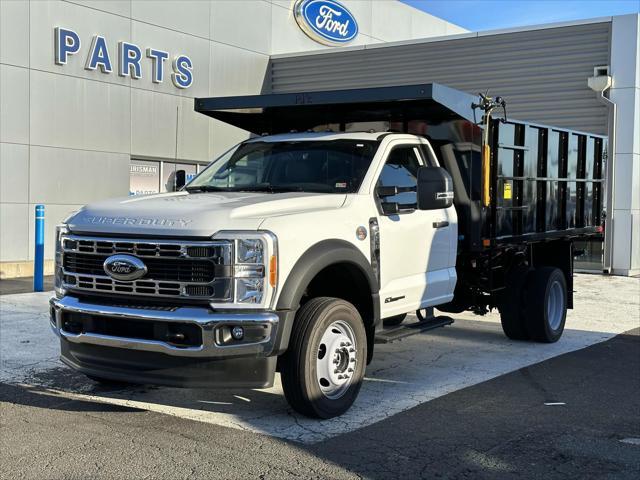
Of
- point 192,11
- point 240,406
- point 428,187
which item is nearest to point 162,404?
point 240,406

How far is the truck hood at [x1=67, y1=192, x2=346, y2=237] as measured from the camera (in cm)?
523

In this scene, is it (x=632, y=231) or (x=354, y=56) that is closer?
(x=632, y=231)

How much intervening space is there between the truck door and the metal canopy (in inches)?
16.2

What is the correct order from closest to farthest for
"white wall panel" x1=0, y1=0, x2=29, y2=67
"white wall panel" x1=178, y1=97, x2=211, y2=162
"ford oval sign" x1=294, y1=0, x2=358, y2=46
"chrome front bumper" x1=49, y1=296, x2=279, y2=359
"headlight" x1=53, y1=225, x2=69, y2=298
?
"chrome front bumper" x1=49, y1=296, x2=279, y2=359 → "headlight" x1=53, y1=225, x2=69, y2=298 → "white wall panel" x1=0, y1=0, x2=29, y2=67 → "white wall panel" x1=178, y1=97, x2=211, y2=162 → "ford oval sign" x1=294, y1=0, x2=358, y2=46

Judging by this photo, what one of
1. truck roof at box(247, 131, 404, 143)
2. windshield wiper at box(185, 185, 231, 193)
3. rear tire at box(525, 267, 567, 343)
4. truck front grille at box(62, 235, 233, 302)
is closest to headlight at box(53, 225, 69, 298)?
truck front grille at box(62, 235, 233, 302)

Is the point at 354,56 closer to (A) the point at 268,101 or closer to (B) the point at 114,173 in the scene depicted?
(B) the point at 114,173

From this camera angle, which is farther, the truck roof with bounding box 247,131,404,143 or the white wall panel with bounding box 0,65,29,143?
the white wall panel with bounding box 0,65,29,143

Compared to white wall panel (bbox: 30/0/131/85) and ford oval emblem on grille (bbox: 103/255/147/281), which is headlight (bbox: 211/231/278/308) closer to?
→ ford oval emblem on grille (bbox: 103/255/147/281)

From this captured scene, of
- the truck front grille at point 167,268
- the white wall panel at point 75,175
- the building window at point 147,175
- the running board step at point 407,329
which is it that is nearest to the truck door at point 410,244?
the running board step at point 407,329

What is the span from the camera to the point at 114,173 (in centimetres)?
1706

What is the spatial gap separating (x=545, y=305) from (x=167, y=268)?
5102 mm

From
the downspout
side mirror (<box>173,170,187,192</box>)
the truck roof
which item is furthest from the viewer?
the downspout

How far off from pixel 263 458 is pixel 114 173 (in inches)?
519

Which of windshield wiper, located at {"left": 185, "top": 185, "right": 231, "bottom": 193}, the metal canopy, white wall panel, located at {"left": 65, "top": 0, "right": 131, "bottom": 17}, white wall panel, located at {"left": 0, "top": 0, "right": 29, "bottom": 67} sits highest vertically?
white wall panel, located at {"left": 65, "top": 0, "right": 131, "bottom": 17}
